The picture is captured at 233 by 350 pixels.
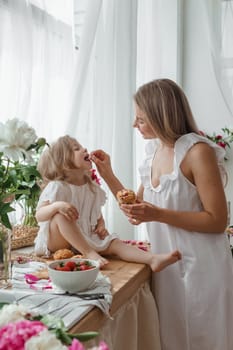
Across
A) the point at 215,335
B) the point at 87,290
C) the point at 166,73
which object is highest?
the point at 166,73

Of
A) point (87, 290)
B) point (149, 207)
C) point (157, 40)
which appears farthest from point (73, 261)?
point (157, 40)

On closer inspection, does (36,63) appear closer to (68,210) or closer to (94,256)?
(68,210)

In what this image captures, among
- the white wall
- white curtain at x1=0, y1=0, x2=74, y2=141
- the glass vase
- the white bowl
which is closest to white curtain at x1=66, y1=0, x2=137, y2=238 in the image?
white curtain at x1=0, y1=0, x2=74, y2=141

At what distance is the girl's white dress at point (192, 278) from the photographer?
1.53m

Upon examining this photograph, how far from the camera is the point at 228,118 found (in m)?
3.23

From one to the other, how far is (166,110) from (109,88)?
1.94 feet

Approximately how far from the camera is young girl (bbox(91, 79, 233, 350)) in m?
1.49

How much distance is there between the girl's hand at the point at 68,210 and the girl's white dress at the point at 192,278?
29 centimetres

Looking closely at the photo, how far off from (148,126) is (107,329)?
692mm

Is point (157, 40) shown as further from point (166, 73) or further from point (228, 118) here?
point (228, 118)

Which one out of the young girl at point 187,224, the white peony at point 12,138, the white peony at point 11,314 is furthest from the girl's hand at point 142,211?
the white peony at point 11,314

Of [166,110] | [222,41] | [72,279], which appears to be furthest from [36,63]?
[222,41]

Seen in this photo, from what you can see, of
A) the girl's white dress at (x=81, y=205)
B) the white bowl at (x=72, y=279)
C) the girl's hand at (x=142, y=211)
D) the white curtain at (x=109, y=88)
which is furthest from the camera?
the white curtain at (x=109, y=88)

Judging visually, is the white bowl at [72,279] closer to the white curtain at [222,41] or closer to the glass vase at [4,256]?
the glass vase at [4,256]
